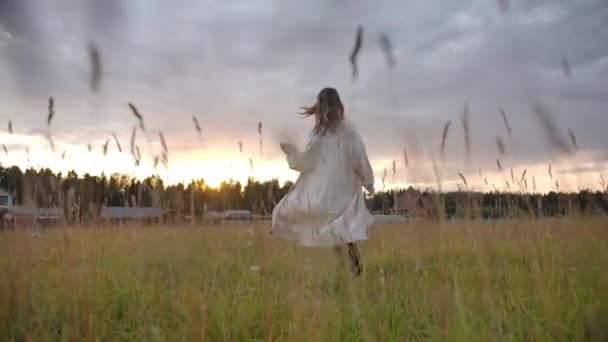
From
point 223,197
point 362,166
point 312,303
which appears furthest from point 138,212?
point 312,303

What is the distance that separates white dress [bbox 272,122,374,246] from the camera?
13.7ft

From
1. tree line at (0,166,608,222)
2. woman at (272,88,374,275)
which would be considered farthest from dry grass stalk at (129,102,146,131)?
woman at (272,88,374,275)

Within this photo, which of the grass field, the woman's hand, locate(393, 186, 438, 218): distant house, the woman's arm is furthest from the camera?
the woman's arm

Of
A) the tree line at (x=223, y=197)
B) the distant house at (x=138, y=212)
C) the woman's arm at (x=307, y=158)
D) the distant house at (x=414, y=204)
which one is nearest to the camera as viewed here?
the tree line at (x=223, y=197)

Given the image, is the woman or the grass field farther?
the woman

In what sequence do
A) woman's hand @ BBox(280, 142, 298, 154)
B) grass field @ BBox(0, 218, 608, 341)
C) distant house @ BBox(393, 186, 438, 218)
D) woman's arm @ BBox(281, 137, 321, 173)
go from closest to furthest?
grass field @ BBox(0, 218, 608, 341) → distant house @ BBox(393, 186, 438, 218) → woman's hand @ BBox(280, 142, 298, 154) → woman's arm @ BBox(281, 137, 321, 173)

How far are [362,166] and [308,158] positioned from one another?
486 millimetres

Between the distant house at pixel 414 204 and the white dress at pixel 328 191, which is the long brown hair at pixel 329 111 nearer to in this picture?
the white dress at pixel 328 191

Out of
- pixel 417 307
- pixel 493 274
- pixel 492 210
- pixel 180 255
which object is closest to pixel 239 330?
pixel 417 307

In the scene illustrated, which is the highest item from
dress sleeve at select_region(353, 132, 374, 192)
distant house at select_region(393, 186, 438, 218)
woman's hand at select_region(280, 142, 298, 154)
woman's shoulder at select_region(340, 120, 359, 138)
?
woman's shoulder at select_region(340, 120, 359, 138)

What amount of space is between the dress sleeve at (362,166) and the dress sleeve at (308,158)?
33 cm

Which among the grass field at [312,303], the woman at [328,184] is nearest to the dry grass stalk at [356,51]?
the grass field at [312,303]

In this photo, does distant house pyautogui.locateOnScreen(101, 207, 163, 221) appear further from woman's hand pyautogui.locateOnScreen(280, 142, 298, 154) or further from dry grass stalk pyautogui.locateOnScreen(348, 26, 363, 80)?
dry grass stalk pyautogui.locateOnScreen(348, 26, 363, 80)

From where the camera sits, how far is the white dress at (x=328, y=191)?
13.7ft
